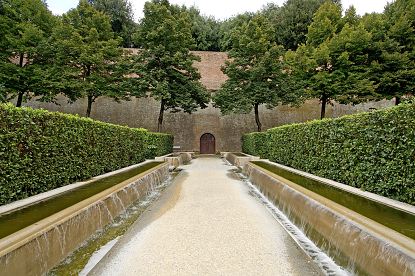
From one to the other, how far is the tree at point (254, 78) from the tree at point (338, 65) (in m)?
1.48

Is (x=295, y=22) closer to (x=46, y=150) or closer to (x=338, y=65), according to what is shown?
(x=338, y=65)

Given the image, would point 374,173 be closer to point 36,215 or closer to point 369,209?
point 369,209

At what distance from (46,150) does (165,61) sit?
18.2 metres

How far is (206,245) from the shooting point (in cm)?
444

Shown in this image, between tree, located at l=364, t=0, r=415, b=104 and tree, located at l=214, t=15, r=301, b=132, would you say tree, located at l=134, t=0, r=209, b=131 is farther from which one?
tree, located at l=364, t=0, r=415, b=104

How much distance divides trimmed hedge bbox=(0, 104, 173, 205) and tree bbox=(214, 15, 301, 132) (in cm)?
1551

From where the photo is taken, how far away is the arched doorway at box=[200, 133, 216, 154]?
32.1 metres

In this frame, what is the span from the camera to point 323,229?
4.29 meters

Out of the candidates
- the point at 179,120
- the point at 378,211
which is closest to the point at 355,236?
the point at 378,211

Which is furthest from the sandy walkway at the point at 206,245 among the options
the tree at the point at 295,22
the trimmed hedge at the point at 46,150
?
the tree at the point at 295,22

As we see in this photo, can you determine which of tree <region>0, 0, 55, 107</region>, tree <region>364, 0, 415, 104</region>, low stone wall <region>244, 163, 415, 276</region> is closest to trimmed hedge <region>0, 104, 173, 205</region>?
low stone wall <region>244, 163, 415, 276</region>

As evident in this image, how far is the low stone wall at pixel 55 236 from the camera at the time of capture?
2715 millimetres

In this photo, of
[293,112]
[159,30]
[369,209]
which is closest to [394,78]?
[293,112]

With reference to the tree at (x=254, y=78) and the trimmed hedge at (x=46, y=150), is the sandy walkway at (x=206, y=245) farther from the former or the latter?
the tree at (x=254, y=78)
